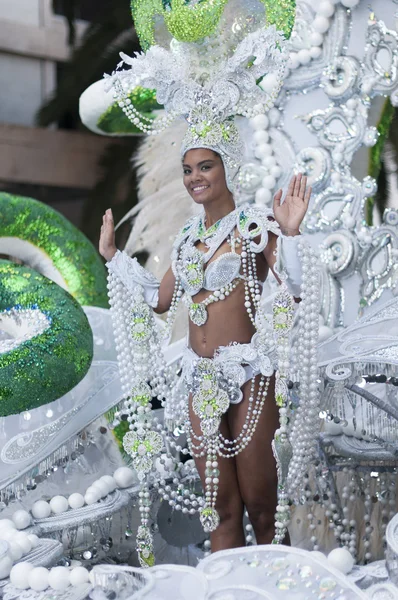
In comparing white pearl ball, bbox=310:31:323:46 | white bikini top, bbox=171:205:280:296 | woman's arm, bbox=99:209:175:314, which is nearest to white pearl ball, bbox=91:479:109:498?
woman's arm, bbox=99:209:175:314

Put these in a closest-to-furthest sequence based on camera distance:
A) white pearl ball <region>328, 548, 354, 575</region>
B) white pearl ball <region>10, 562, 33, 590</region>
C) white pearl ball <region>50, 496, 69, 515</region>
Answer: white pearl ball <region>328, 548, 354, 575</region>
white pearl ball <region>10, 562, 33, 590</region>
white pearl ball <region>50, 496, 69, 515</region>

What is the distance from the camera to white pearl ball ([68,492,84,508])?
237cm

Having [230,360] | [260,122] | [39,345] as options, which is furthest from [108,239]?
[260,122]

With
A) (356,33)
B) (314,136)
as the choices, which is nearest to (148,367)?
(314,136)

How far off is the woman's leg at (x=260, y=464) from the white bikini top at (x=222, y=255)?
22 cm

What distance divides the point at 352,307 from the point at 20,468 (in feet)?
3.26

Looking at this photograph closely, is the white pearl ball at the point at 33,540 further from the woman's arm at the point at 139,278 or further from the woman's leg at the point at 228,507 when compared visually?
the woman's arm at the point at 139,278

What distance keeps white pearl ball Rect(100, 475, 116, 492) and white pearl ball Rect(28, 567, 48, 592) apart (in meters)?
0.56

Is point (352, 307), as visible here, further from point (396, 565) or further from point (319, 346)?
point (396, 565)

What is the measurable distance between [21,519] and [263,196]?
1168 mm

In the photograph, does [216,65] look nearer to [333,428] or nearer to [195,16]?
[195,16]

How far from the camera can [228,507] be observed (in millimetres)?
2115

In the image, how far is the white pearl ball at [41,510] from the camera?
7.70ft

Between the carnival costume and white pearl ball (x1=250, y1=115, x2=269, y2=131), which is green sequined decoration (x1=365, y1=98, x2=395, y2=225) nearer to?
white pearl ball (x1=250, y1=115, x2=269, y2=131)
